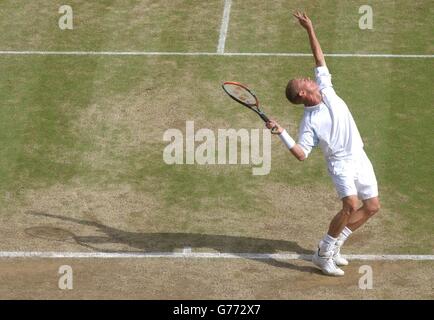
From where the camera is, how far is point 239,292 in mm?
13641

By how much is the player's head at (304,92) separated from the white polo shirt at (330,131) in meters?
0.11

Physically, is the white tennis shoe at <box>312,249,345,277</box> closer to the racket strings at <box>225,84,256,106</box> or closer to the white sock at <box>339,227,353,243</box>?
the white sock at <box>339,227,353,243</box>

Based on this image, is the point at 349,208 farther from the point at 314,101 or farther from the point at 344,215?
the point at 314,101

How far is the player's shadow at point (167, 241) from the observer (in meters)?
14.7

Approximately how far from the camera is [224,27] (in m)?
21.1

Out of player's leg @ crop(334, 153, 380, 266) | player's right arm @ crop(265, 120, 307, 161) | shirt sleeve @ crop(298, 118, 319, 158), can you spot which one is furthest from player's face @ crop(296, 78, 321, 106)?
player's leg @ crop(334, 153, 380, 266)

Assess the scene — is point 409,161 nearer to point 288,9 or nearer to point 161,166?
point 161,166

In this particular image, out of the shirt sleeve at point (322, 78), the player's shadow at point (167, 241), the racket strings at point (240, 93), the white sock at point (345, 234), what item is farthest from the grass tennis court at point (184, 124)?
the shirt sleeve at point (322, 78)

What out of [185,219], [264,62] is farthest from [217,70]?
[185,219]

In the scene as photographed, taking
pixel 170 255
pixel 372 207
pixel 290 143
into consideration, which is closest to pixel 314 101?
pixel 290 143

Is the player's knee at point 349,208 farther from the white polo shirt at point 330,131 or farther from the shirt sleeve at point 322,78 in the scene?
the shirt sleeve at point 322,78

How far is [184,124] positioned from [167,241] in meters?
3.39

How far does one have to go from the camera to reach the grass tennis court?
49.6 feet

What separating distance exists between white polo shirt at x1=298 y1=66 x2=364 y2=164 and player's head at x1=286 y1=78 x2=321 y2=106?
0.11 meters
